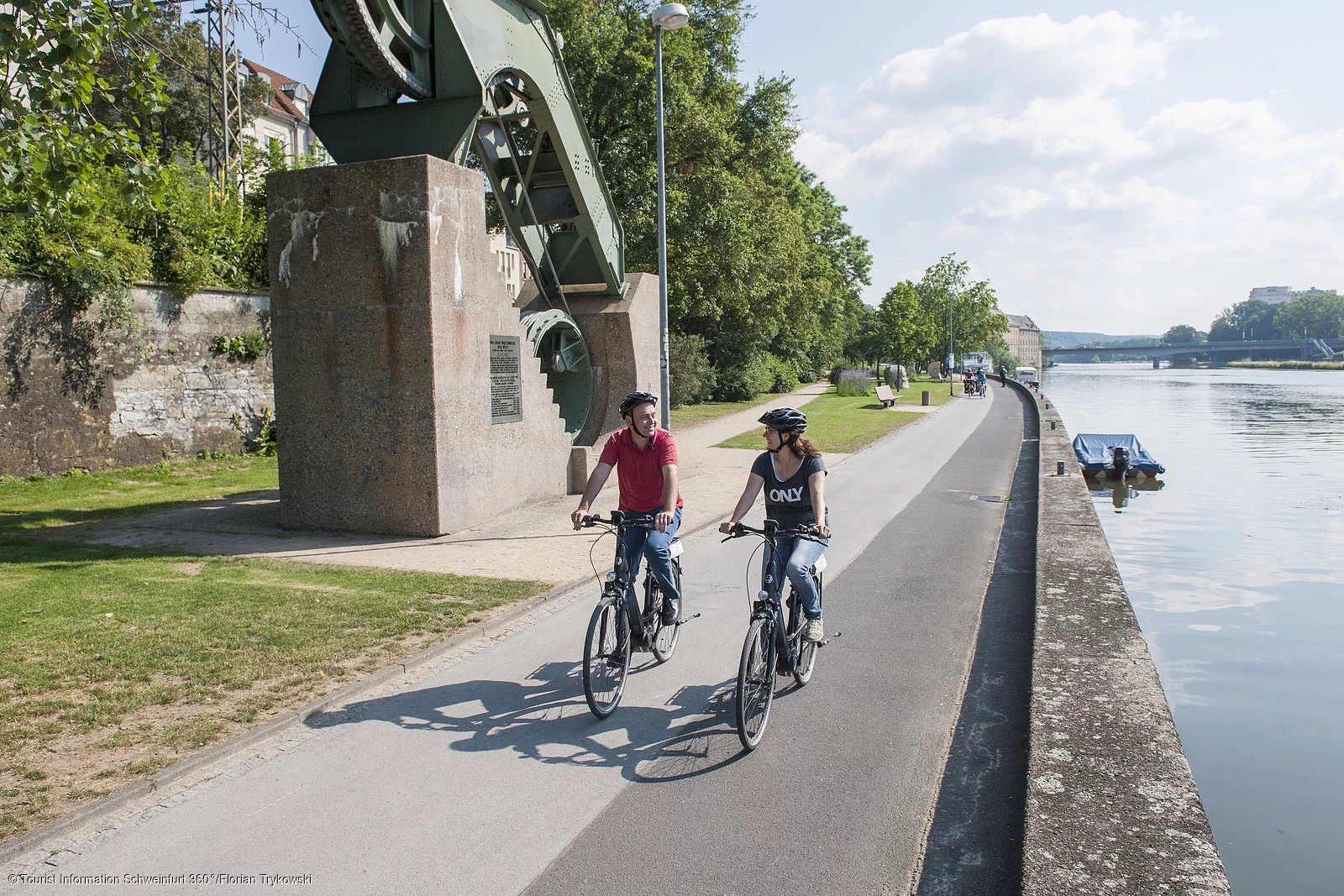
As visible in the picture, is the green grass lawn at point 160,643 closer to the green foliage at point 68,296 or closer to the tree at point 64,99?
the tree at point 64,99

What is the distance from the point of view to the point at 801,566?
17.7ft

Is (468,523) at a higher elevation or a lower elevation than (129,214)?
lower

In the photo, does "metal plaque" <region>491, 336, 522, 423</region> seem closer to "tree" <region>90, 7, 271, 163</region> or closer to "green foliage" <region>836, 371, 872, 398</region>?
"tree" <region>90, 7, 271, 163</region>

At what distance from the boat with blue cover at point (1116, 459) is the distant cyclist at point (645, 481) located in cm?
1749

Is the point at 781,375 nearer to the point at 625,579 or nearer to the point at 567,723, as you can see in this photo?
the point at 625,579

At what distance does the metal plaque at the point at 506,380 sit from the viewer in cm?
1161

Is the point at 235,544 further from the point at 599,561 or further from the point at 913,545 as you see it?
the point at 913,545

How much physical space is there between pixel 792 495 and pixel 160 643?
4.25 m

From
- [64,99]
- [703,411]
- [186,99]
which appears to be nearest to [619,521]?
[64,99]

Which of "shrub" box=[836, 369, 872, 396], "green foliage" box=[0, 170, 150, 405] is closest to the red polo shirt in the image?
"green foliage" box=[0, 170, 150, 405]

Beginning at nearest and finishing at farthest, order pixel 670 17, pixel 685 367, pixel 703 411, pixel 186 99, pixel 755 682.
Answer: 1. pixel 755 682
2. pixel 670 17
3. pixel 685 367
4. pixel 703 411
5. pixel 186 99

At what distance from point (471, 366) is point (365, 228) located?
71.2 inches

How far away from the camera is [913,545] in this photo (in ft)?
34.7

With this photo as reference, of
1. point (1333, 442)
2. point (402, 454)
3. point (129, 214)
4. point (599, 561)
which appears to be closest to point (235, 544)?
point (402, 454)
